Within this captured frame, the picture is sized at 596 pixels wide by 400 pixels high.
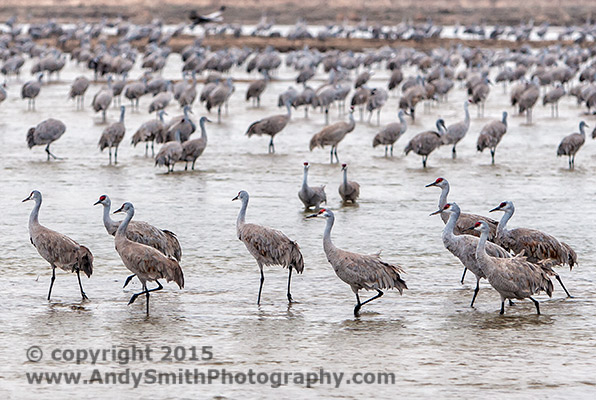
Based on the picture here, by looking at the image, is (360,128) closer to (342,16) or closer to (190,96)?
(190,96)

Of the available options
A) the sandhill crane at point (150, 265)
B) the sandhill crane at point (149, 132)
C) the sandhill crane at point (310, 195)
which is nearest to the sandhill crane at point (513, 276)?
the sandhill crane at point (150, 265)

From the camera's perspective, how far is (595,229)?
14109 mm

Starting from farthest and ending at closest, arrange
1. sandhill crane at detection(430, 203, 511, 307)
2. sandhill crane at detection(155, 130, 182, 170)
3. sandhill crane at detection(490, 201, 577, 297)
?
1. sandhill crane at detection(155, 130, 182, 170)
2. sandhill crane at detection(490, 201, 577, 297)
3. sandhill crane at detection(430, 203, 511, 307)

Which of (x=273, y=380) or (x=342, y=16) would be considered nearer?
(x=273, y=380)

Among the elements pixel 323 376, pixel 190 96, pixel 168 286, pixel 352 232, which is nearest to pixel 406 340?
pixel 323 376

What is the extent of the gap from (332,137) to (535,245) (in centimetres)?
913

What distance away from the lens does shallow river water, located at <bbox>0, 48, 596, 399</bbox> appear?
829 cm

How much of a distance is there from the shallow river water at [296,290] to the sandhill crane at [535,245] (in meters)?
0.41

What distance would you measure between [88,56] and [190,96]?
14595 mm

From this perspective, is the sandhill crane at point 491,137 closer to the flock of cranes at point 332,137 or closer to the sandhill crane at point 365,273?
the flock of cranes at point 332,137

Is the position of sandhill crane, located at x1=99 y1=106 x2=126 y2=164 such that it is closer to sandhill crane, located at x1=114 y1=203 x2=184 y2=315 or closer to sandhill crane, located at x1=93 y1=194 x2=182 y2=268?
sandhill crane, located at x1=93 y1=194 x2=182 y2=268

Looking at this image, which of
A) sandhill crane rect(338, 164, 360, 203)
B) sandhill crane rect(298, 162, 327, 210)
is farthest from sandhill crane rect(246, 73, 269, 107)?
sandhill crane rect(298, 162, 327, 210)

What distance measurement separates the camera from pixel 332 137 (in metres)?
19.9

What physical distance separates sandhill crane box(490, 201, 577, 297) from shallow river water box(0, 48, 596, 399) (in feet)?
1.33
